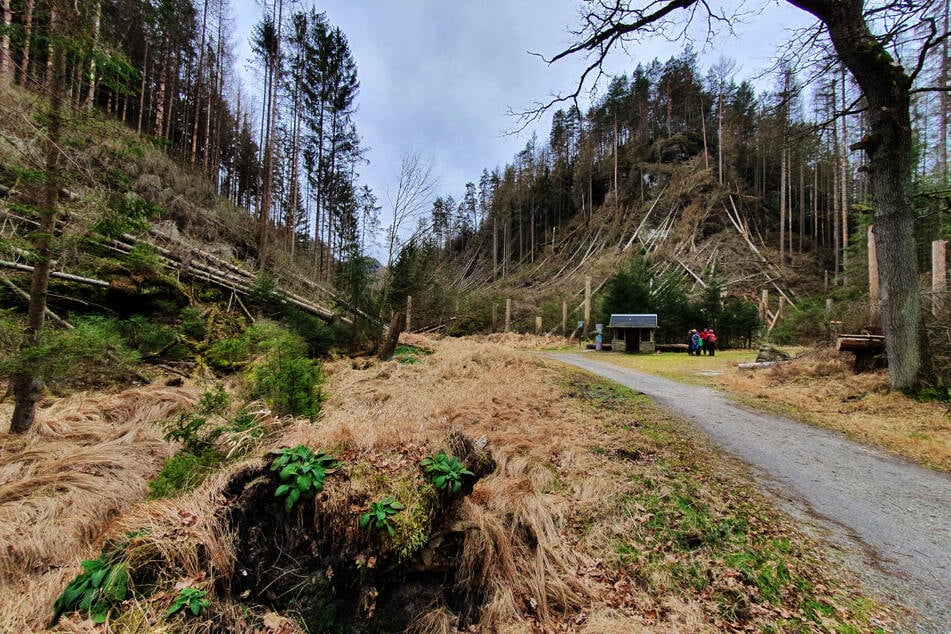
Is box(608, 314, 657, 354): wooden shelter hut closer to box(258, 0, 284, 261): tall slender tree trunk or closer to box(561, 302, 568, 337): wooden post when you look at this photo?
box(561, 302, 568, 337): wooden post

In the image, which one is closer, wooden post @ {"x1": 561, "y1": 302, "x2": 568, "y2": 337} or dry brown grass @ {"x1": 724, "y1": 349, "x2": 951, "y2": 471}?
dry brown grass @ {"x1": 724, "y1": 349, "x2": 951, "y2": 471}

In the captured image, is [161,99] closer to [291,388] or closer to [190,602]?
[291,388]

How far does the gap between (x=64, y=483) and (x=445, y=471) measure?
318 cm

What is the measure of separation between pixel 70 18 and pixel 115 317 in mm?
5290

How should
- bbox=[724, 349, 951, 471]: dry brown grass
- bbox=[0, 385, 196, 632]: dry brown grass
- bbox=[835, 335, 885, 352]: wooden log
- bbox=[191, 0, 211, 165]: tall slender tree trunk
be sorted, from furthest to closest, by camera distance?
bbox=[191, 0, 211, 165]: tall slender tree trunk, bbox=[835, 335, 885, 352]: wooden log, bbox=[724, 349, 951, 471]: dry brown grass, bbox=[0, 385, 196, 632]: dry brown grass

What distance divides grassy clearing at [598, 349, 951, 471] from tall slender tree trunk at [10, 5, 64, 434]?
883cm

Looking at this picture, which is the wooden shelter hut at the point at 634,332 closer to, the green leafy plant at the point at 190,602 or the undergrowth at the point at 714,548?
the undergrowth at the point at 714,548

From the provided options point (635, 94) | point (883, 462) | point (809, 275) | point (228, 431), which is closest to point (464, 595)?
point (228, 431)

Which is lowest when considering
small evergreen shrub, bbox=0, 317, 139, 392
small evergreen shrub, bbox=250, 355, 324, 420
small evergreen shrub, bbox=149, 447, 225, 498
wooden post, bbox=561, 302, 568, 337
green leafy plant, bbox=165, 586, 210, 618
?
green leafy plant, bbox=165, 586, 210, 618

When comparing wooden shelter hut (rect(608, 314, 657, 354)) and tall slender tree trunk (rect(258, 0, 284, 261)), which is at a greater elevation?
tall slender tree trunk (rect(258, 0, 284, 261))

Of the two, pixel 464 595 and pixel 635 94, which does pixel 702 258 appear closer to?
pixel 635 94

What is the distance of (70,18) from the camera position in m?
3.20

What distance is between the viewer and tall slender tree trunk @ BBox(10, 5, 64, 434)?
3268 mm

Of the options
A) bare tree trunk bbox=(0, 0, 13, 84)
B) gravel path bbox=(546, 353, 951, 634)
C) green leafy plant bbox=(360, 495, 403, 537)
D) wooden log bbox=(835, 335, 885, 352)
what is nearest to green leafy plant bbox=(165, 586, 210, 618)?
green leafy plant bbox=(360, 495, 403, 537)
